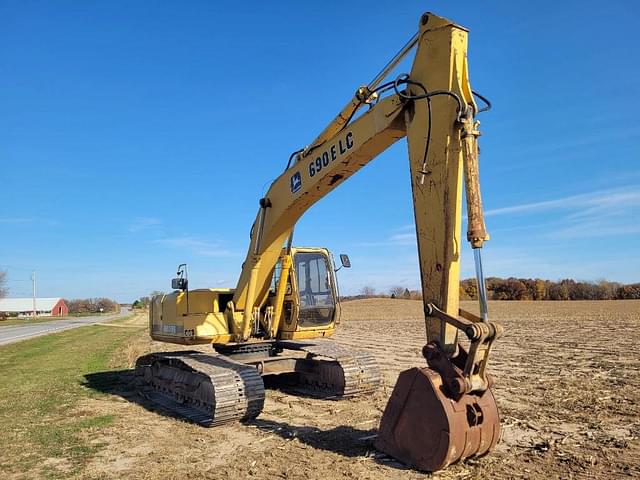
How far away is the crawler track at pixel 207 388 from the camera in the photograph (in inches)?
310

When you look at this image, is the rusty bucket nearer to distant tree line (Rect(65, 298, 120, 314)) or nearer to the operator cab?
the operator cab

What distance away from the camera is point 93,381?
12461 mm

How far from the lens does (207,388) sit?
8242 millimetres

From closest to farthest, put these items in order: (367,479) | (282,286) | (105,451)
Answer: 1. (367,479)
2. (105,451)
3. (282,286)

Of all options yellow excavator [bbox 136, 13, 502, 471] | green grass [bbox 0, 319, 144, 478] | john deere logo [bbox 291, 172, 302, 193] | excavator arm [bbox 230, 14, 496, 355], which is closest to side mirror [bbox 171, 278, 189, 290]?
yellow excavator [bbox 136, 13, 502, 471]

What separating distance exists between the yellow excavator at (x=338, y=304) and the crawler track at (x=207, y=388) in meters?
0.02

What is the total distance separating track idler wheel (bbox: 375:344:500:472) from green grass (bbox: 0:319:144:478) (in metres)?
3.62

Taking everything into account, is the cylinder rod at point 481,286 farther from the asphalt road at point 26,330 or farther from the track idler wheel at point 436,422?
the asphalt road at point 26,330

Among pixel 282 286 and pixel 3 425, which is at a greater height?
pixel 282 286

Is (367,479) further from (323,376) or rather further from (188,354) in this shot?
(188,354)

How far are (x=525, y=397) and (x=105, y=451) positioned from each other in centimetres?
683

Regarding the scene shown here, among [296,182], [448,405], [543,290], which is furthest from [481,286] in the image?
[543,290]

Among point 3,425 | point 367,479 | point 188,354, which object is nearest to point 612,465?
point 367,479

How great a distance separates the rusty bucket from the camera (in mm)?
5137
